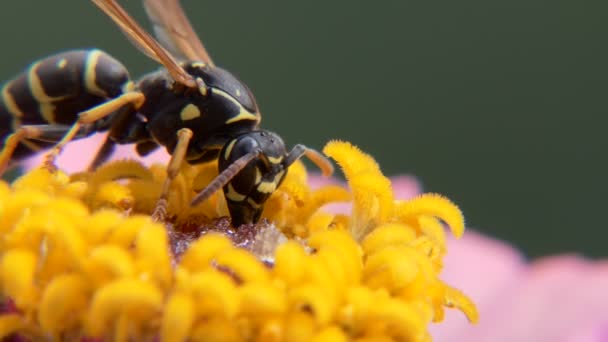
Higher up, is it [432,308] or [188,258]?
[432,308]

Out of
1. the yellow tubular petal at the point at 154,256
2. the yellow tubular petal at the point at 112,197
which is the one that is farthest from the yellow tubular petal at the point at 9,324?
the yellow tubular petal at the point at 112,197

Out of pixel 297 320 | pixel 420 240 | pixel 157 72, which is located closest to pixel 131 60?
pixel 157 72

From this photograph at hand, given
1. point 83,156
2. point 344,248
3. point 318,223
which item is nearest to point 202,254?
point 344,248

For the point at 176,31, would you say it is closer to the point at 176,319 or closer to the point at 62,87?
the point at 62,87

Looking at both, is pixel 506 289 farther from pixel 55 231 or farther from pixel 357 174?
pixel 55 231

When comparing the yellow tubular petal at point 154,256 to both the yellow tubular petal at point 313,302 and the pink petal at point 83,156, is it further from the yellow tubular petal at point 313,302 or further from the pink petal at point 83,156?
the pink petal at point 83,156

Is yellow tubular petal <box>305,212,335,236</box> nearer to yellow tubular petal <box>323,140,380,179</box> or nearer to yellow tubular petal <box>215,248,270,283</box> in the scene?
yellow tubular petal <box>323,140,380,179</box>
